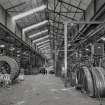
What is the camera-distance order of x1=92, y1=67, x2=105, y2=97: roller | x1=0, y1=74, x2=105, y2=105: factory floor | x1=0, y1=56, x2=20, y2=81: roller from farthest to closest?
x1=0, y1=56, x2=20, y2=81: roller, x1=92, y1=67, x2=105, y2=97: roller, x1=0, y1=74, x2=105, y2=105: factory floor

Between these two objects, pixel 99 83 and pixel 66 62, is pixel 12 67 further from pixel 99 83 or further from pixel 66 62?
pixel 99 83

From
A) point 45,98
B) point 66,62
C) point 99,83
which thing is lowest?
point 45,98

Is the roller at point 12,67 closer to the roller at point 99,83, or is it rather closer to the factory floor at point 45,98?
the factory floor at point 45,98

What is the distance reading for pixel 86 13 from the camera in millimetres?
8977

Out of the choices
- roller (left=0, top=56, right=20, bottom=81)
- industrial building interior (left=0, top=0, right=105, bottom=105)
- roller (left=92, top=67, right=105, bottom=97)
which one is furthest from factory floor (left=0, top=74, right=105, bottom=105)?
roller (left=0, top=56, right=20, bottom=81)

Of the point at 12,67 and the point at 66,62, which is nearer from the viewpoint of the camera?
the point at 66,62

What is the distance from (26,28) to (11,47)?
2.38 metres

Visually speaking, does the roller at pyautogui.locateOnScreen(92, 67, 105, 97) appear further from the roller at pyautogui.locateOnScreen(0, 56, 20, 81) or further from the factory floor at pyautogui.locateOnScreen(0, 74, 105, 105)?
the roller at pyautogui.locateOnScreen(0, 56, 20, 81)

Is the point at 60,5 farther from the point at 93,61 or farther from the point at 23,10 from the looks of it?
the point at 93,61

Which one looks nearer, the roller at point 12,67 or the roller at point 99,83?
the roller at point 99,83

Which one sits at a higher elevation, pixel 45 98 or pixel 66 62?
pixel 66 62

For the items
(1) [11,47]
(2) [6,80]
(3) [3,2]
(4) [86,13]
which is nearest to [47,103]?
(2) [6,80]

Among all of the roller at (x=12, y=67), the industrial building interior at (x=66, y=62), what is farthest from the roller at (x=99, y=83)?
the roller at (x=12, y=67)

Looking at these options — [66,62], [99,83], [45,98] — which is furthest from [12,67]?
[99,83]
